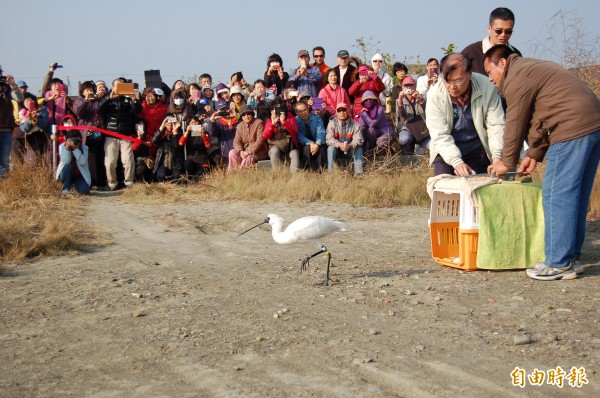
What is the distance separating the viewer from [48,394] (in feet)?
15.7

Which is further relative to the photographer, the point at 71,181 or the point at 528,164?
the point at 71,181

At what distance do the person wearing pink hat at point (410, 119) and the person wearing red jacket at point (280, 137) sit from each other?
6.85 ft

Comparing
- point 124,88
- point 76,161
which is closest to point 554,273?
point 76,161

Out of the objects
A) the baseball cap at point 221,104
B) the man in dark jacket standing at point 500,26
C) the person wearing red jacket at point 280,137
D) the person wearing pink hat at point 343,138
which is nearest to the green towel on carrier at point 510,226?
the man in dark jacket standing at point 500,26

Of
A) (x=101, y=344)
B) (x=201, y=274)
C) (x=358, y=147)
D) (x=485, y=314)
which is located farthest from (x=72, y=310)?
(x=358, y=147)

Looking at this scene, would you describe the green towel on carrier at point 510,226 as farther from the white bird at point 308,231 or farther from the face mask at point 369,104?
the face mask at point 369,104

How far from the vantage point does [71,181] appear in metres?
13.9

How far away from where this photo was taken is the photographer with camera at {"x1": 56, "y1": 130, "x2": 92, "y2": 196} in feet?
45.3

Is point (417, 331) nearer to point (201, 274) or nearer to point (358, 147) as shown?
point (201, 274)

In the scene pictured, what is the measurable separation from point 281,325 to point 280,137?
8.57 m

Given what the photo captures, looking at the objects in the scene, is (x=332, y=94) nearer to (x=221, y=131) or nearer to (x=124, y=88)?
(x=221, y=131)

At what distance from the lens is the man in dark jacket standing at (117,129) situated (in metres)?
14.6

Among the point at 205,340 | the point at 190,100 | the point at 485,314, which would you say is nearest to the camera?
the point at 205,340

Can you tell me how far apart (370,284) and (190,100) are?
928 centimetres
